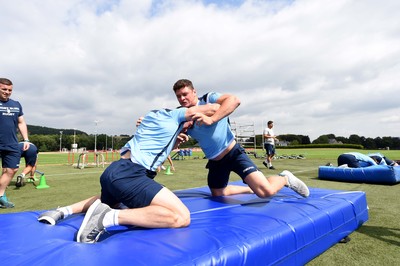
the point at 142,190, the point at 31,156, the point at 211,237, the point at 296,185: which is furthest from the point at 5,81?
the point at 296,185

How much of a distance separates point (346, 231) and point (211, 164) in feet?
6.26

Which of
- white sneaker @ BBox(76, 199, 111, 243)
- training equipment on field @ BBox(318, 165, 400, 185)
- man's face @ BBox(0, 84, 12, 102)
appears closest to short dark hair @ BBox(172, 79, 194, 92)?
white sneaker @ BBox(76, 199, 111, 243)

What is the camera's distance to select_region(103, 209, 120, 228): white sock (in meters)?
2.33

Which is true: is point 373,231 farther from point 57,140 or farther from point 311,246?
point 57,140

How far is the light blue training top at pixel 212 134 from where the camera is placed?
11.6ft

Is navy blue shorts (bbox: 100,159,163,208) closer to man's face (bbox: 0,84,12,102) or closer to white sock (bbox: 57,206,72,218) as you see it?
white sock (bbox: 57,206,72,218)

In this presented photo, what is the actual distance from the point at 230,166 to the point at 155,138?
1.48 meters

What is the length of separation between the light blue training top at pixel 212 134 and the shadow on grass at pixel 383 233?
207cm

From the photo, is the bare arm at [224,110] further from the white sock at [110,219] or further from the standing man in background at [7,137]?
the standing man in background at [7,137]

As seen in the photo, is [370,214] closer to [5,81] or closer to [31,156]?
[5,81]

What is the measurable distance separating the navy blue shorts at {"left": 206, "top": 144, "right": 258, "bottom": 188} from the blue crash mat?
465 millimetres

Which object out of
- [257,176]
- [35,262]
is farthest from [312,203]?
[35,262]

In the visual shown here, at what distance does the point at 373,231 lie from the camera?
3439mm

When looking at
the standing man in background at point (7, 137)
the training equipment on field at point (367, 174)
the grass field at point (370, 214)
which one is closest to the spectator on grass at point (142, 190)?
the grass field at point (370, 214)
